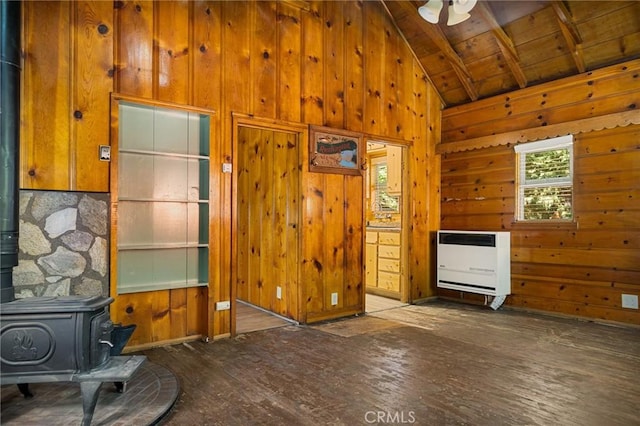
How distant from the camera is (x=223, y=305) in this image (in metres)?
3.57

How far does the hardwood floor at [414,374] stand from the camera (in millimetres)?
2186

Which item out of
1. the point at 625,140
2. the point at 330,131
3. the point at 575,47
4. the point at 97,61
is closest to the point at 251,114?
the point at 330,131

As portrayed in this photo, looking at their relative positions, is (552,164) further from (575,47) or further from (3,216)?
(3,216)

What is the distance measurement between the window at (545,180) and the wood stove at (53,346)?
14.7ft

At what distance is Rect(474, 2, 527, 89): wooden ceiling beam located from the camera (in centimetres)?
414

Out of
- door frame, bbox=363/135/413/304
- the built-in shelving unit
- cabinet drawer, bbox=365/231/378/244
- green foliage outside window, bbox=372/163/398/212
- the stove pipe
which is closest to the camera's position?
the stove pipe

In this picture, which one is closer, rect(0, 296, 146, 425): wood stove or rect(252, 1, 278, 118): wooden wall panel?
rect(0, 296, 146, 425): wood stove

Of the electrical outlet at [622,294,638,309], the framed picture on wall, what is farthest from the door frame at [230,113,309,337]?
the electrical outlet at [622,294,638,309]

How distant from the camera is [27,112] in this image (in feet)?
9.13

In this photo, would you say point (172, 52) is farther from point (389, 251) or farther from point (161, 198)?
point (389, 251)

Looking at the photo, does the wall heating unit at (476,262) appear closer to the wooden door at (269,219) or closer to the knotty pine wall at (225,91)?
the knotty pine wall at (225,91)

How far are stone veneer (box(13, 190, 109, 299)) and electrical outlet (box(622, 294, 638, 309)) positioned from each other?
475 cm

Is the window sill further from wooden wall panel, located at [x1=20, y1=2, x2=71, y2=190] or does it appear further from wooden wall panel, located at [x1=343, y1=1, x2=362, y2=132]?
wooden wall panel, located at [x1=20, y1=2, x2=71, y2=190]

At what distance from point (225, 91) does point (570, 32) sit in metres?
3.46
